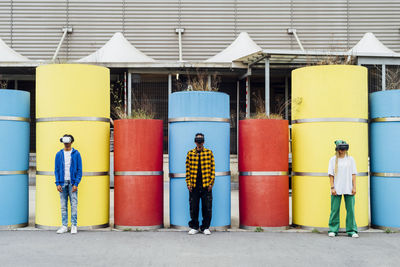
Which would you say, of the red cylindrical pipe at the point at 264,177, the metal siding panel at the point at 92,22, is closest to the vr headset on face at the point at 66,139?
the red cylindrical pipe at the point at 264,177

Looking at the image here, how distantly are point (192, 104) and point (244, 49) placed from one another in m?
11.2

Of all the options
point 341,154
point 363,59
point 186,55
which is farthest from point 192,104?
point 186,55

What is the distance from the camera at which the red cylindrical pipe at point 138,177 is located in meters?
8.79

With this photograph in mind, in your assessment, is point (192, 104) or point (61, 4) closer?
point (192, 104)

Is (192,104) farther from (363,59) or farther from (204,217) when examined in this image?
(363,59)

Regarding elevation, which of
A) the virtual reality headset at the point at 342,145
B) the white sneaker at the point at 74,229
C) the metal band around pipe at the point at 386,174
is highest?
the virtual reality headset at the point at 342,145

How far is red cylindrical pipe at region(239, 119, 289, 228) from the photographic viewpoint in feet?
29.0

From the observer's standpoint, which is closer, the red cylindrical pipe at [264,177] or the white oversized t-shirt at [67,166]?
the white oversized t-shirt at [67,166]

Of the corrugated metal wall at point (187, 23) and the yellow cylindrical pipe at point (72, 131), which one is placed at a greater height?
the corrugated metal wall at point (187, 23)

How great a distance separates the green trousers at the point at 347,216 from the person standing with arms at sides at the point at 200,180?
6.49 feet

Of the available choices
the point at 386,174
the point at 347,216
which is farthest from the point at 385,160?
the point at 347,216

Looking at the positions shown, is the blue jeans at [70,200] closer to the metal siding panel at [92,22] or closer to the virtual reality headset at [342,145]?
the virtual reality headset at [342,145]

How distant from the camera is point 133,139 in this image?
8875 millimetres

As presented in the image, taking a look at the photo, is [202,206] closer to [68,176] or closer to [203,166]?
[203,166]
